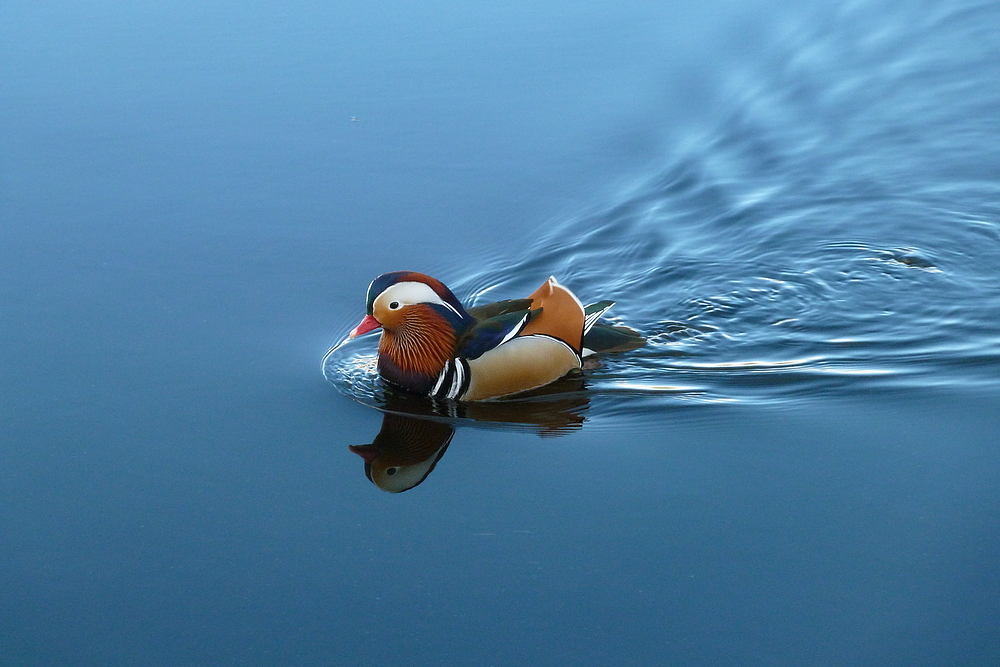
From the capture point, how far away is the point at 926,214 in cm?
807

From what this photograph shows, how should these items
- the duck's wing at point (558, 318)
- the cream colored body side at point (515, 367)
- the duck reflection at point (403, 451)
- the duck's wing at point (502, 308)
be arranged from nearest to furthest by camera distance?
1. the duck reflection at point (403, 451)
2. the cream colored body side at point (515, 367)
3. the duck's wing at point (558, 318)
4. the duck's wing at point (502, 308)

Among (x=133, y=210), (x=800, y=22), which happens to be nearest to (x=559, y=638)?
(x=133, y=210)

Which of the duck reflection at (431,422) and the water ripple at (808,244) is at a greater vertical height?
the water ripple at (808,244)

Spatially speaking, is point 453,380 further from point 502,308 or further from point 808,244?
point 808,244

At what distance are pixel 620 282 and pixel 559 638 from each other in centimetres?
367

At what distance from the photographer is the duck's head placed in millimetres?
6293

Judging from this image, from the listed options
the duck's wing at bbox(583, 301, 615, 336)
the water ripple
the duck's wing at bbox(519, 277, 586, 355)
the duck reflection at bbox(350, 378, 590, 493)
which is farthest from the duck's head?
the duck's wing at bbox(583, 301, 615, 336)

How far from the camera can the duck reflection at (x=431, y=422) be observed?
5.49 metres

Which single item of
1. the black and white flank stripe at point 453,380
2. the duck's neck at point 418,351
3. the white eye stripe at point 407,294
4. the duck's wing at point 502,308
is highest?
the duck's wing at point 502,308

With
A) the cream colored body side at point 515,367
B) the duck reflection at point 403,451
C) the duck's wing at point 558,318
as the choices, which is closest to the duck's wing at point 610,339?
the duck's wing at point 558,318

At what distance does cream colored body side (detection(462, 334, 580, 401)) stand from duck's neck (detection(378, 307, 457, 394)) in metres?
0.21

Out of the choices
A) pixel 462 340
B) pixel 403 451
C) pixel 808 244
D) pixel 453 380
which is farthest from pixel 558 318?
pixel 808 244

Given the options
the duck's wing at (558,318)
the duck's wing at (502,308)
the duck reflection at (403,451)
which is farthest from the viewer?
the duck's wing at (502,308)

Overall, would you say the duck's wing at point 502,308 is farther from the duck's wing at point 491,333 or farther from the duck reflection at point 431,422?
the duck reflection at point 431,422
